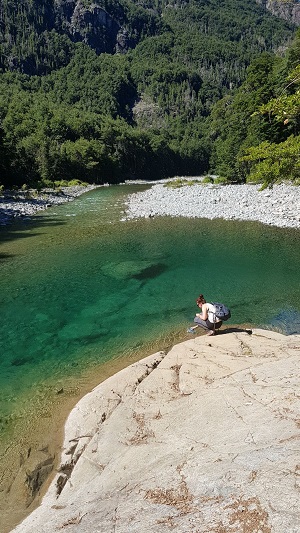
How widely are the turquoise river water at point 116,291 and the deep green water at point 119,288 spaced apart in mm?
45

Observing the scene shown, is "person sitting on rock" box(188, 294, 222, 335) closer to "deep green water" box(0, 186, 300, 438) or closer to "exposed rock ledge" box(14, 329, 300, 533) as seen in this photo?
"deep green water" box(0, 186, 300, 438)

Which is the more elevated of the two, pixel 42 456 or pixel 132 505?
pixel 132 505

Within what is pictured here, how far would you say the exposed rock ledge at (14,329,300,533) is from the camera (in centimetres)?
437

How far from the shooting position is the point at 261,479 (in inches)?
180

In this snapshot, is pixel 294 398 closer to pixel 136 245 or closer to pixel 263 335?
pixel 263 335

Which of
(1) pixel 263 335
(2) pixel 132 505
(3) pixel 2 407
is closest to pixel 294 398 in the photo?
(2) pixel 132 505

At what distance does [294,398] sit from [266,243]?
18687 mm

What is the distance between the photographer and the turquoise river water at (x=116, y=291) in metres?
11.4

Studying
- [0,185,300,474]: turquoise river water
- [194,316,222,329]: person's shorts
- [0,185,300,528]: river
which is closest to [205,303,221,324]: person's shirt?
[194,316,222,329]: person's shorts

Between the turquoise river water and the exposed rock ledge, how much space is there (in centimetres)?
232

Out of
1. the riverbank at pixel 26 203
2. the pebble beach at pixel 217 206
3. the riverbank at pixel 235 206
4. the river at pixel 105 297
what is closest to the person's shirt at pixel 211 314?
the river at pixel 105 297

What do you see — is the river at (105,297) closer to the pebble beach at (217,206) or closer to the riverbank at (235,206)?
the riverbank at (235,206)

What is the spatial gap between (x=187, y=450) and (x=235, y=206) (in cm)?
3180

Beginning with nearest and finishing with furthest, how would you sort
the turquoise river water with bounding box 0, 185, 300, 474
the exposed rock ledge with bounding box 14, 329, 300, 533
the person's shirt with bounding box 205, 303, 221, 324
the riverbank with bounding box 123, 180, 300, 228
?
the exposed rock ledge with bounding box 14, 329, 300, 533 → the turquoise river water with bounding box 0, 185, 300, 474 → the person's shirt with bounding box 205, 303, 221, 324 → the riverbank with bounding box 123, 180, 300, 228
